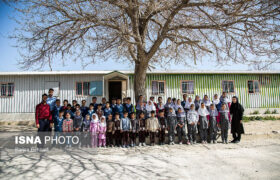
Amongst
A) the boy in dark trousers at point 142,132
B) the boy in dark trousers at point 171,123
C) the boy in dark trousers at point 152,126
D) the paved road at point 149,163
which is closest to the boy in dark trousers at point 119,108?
the boy in dark trousers at point 142,132

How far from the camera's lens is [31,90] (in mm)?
13258

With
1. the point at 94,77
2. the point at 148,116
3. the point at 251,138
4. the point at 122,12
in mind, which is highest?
the point at 122,12

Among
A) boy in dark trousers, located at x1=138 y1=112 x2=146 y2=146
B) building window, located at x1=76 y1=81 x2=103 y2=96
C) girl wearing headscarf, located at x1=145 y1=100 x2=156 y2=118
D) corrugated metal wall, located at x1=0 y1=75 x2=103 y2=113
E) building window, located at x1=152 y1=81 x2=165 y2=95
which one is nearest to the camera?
boy in dark trousers, located at x1=138 y1=112 x2=146 y2=146

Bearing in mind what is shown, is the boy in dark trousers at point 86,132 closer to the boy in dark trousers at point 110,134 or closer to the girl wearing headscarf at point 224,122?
the boy in dark trousers at point 110,134

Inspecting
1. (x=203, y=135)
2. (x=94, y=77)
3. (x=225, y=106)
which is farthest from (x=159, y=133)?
(x=94, y=77)

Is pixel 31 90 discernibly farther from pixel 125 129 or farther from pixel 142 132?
pixel 142 132

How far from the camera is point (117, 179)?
3699 millimetres

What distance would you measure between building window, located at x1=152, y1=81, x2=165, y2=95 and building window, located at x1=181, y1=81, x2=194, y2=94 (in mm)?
1538

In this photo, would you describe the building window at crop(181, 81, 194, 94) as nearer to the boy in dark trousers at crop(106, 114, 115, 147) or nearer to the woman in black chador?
the woman in black chador

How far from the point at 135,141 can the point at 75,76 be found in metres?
8.67

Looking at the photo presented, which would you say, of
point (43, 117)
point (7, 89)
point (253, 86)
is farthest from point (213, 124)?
point (7, 89)

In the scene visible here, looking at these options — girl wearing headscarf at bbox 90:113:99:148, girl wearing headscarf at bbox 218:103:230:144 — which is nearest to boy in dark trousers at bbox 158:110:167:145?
girl wearing headscarf at bbox 218:103:230:144

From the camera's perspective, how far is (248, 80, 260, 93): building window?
49.1 ft

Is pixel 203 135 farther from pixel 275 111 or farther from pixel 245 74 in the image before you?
pixel 275 111
